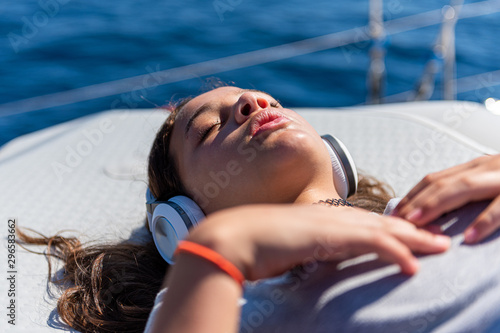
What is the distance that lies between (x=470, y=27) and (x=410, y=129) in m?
3.45

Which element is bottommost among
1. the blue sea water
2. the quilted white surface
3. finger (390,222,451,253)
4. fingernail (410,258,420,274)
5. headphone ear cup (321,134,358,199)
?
the blue sea water

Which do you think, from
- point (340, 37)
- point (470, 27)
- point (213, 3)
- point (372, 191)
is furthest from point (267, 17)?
point (372, 191)

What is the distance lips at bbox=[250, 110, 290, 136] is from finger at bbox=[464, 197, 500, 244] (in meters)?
0.39

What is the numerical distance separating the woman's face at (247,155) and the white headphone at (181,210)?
0.05 metres

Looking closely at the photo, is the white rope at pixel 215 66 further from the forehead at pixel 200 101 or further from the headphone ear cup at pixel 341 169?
the headphone ear cup at pixel 341 169

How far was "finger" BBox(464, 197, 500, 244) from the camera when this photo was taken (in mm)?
679

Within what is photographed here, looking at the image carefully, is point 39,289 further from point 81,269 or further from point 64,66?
point 64,66

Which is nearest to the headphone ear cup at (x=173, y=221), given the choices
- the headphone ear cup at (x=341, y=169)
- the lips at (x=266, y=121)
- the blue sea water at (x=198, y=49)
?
the lips at (x=266, y=121)

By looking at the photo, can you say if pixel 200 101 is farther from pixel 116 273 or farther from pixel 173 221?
pixel 116 273

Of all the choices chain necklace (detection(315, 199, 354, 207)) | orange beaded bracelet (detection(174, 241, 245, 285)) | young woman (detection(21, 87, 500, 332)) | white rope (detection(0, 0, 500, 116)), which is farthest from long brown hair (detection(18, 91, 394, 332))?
white rope (detection(0, 0, 500, 116))

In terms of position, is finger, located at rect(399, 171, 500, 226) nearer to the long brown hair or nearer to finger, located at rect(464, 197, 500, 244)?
finger, located at rect(464, 197, 500, 244)

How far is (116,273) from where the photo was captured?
107 cm

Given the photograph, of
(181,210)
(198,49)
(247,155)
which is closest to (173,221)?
(181,210)

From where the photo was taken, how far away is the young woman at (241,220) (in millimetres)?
615
